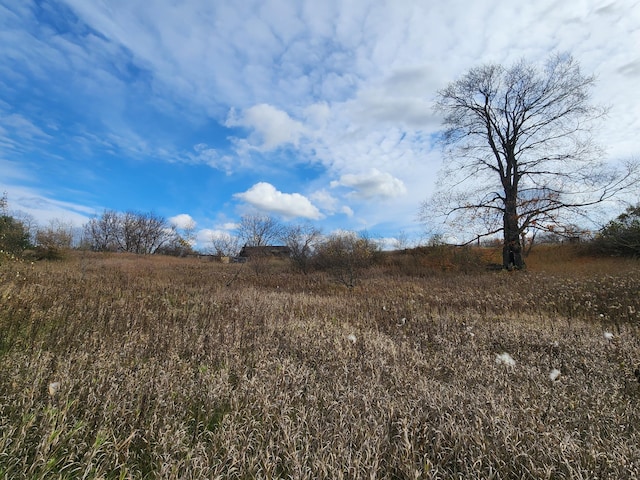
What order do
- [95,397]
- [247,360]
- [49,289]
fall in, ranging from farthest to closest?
[49,289] < [247,360] < [95,397]

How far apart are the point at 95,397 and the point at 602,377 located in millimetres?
4822

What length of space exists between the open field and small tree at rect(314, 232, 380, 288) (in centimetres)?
912

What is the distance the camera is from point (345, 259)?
17141 millimetres

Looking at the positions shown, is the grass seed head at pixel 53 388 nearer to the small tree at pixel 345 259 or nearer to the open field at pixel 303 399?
the open field at pixel 303 399

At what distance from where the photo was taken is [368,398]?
2713 millimetres

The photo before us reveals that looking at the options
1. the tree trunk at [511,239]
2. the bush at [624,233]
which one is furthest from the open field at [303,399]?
the bush at [624,233]


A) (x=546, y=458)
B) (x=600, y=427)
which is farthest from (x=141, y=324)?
(x=600, y=427)

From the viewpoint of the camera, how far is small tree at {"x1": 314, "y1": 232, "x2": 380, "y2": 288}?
15744mm

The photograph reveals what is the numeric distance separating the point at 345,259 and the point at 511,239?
10.4m

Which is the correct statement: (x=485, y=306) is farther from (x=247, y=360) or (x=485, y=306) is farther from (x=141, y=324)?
(x=141, y=324)

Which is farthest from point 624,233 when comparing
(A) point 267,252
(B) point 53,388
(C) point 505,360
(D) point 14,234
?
(D) point 14,234

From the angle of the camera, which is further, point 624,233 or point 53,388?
point 624,233

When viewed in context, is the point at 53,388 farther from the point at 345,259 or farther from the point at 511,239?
the point at 511,239

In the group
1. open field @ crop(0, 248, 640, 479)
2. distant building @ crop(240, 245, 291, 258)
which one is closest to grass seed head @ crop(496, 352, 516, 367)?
open field @ crop(0, 248, 640, 479)
